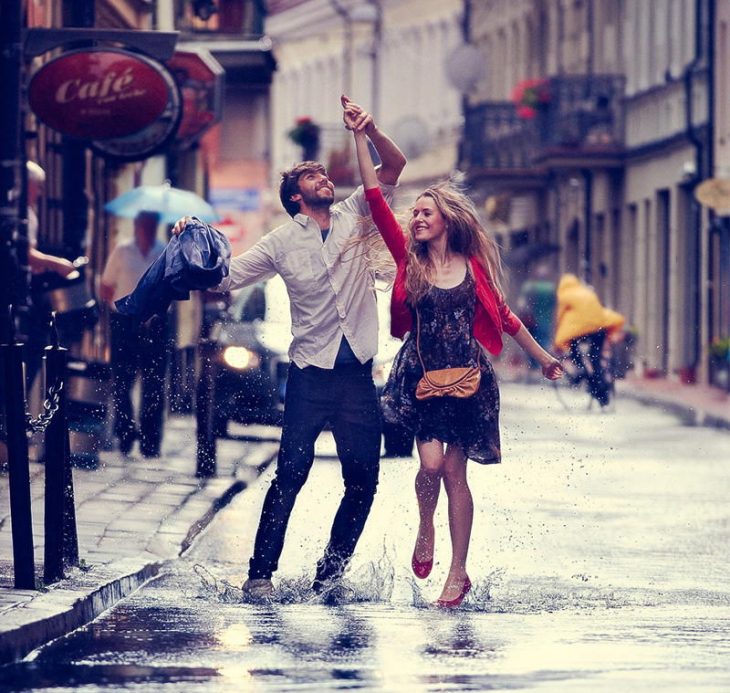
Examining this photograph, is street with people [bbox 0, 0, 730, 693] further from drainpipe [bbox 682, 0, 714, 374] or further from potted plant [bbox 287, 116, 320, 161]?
potted plant [bbox 287, 116, 320, 161]

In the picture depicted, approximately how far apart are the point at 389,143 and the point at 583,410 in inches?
807

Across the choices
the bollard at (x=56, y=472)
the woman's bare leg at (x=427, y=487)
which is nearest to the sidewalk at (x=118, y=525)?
the bollard at (x=56, y=472)

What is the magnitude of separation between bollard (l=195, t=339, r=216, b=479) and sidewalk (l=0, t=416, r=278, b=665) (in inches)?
4.3

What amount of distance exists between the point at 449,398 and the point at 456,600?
2.51 feet

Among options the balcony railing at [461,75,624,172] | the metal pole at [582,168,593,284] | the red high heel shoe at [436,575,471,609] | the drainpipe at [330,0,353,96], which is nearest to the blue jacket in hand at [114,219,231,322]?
the red high heel shoe at [436,575,471,609]

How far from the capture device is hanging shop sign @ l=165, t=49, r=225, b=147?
81.2 feet

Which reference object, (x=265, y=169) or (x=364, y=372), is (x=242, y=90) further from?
(x=364, y=372)

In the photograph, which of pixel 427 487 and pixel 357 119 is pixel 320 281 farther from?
pixel 427 487

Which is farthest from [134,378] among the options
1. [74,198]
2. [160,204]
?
[160,204]

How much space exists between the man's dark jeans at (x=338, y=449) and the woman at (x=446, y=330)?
0.13 metres

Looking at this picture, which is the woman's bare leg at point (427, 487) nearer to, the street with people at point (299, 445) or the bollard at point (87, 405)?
the street with people at point (299, 445)

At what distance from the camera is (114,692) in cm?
720

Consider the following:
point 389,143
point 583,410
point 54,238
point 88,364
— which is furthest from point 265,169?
point 389,143

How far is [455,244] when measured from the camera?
10125 millimetres
